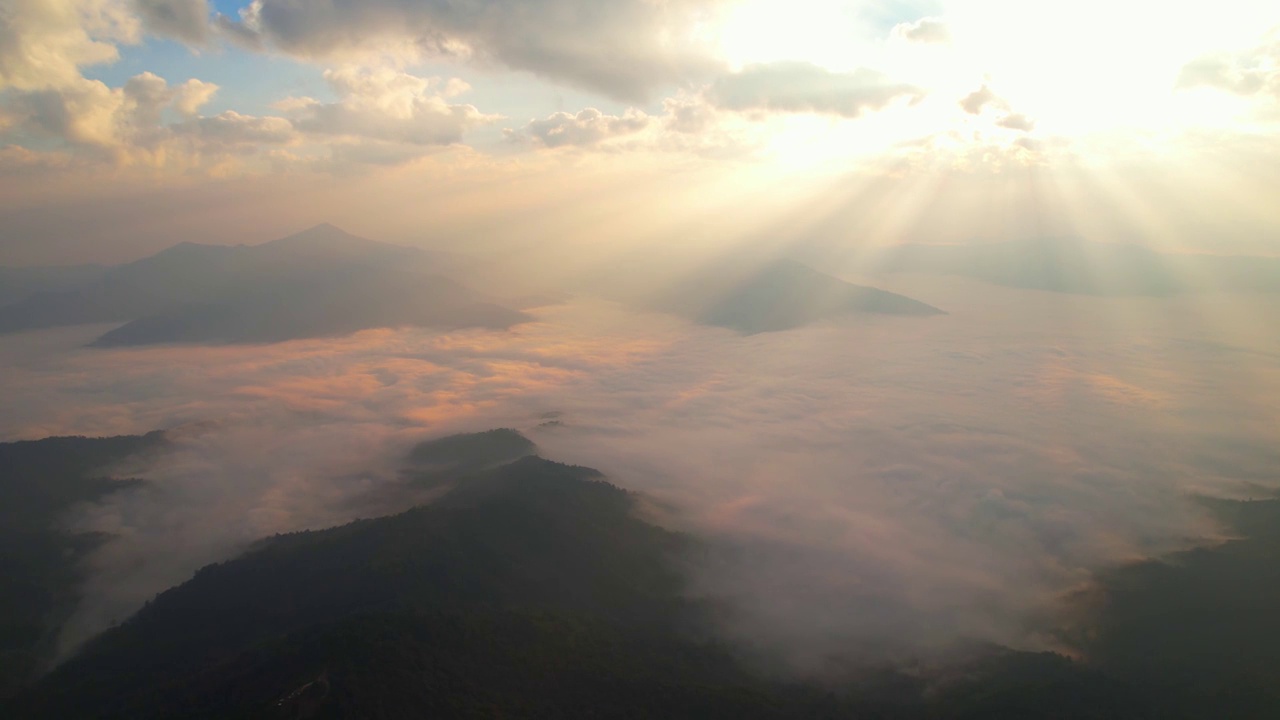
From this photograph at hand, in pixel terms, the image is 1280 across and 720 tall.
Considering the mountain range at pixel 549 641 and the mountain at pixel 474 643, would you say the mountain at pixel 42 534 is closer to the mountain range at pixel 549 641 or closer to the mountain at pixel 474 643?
the mountain range at pixel 549 641

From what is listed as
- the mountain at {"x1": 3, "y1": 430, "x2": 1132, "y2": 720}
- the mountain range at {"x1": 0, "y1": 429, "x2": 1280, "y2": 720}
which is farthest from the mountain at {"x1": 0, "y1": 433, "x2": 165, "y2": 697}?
the mountain at {"x1": 3, "y1": 430, "x2": 1132, "y2": 720}

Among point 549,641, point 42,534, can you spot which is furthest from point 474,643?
point 42,534

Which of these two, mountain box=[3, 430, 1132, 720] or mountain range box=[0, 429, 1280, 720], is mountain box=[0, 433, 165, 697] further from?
mountain box=[3, 430, 1132, 720]

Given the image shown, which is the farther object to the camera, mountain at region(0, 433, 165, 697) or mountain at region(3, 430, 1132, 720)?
mountain at region(0, 433, 165, 697)

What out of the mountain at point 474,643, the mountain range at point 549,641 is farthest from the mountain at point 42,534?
the mountain at point 474,643

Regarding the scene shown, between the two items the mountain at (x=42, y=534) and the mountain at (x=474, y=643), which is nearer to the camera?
the mountain at (x=474, y=643)

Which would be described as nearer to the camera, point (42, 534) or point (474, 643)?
point (474, 643)

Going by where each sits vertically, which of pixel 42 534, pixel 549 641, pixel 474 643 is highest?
pixel 474 643

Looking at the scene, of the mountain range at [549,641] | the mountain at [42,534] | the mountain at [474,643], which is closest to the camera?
the mountain at [474,643]

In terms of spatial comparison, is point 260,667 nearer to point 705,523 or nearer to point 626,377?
point 705,523

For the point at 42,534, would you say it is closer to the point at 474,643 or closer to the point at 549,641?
the point at 474,643
